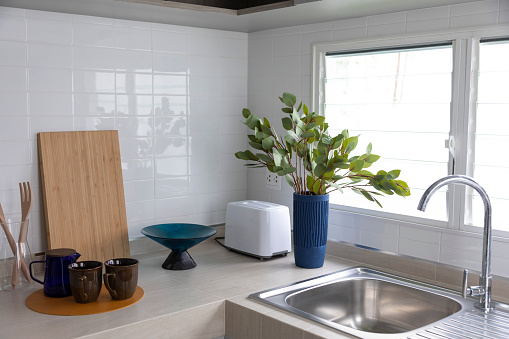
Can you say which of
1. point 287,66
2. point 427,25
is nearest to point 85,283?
point 287,66

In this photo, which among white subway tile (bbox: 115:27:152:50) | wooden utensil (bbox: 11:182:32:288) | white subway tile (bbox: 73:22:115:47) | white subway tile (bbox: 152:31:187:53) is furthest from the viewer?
white subway tile (bbox: 152:31:187:53)

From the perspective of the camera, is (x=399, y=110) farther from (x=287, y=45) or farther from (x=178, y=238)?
(x=178, y=238)

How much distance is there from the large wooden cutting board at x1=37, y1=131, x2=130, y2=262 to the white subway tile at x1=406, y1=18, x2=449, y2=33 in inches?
45.7

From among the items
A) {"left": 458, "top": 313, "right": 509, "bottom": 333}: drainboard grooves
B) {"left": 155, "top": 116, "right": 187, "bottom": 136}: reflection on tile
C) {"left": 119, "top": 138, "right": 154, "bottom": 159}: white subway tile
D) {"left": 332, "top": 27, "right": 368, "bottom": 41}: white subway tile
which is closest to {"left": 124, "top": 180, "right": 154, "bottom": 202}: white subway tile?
{"left": 119, "top": 138, "right": 154, "bottom": 159}: white subway tile

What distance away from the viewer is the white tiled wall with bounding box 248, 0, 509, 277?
5.86 feet

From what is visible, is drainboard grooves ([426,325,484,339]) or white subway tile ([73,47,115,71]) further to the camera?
white subway tile ([73,47,115,71])

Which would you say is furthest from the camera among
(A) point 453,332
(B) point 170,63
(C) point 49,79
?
(B) point 170,63

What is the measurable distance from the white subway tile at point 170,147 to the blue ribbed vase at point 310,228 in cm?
61

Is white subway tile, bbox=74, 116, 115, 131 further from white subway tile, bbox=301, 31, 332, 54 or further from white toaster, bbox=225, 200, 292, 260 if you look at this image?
white subway tile, bbox=301, 31, 332, 54

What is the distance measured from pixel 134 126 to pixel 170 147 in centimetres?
19

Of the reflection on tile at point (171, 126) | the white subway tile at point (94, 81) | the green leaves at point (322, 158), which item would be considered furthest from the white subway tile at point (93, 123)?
the green leaves at point (322, 158)

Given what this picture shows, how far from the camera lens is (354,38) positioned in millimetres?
2121

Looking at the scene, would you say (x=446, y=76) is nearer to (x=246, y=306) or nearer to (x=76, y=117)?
(x=246, y=306)

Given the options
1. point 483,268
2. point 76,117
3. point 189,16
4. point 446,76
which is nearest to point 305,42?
point 189,16
